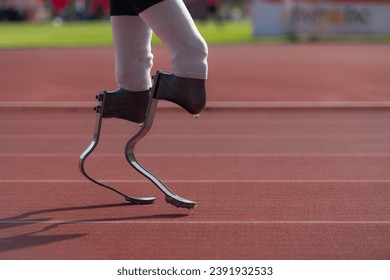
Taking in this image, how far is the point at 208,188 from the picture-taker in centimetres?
604

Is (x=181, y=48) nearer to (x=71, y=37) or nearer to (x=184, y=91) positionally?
(x=184, y=91)

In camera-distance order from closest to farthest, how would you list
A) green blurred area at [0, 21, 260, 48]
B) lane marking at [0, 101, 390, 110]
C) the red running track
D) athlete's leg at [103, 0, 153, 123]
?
the red running track < athlete's leg at [103, 0, 153, 123] < lane marking at [0, 101, 390, 110] < green blurred area at [0, 21, 260, 48]

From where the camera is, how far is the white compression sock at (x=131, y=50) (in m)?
5.11

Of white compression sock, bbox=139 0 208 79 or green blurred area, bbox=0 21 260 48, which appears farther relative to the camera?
green blurred area, bbox=0 21 260 48

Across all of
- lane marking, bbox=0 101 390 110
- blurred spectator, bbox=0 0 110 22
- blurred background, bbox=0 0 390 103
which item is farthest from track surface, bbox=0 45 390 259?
Result: blurred spectator, bbox=0 0 110 22

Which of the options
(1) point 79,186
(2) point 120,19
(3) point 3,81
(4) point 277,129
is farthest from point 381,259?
(3) point 3,81

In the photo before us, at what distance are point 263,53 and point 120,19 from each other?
62.8 ft

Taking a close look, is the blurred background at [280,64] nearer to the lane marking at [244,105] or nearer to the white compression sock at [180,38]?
the lane marking at [244,105]

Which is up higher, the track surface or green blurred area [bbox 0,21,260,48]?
green blurred area [bbox 0,21,260,48]

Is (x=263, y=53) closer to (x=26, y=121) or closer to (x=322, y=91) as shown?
(x=322, y=91)

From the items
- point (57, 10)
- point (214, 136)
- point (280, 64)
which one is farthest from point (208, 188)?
point (57, 10)

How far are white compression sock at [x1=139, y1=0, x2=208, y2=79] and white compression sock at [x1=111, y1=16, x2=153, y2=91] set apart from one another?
424 mm

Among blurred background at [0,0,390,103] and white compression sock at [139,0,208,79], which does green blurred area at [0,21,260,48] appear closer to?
blurred background at [0,0,390,103]

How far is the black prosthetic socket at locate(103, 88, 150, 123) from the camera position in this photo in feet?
16.9
